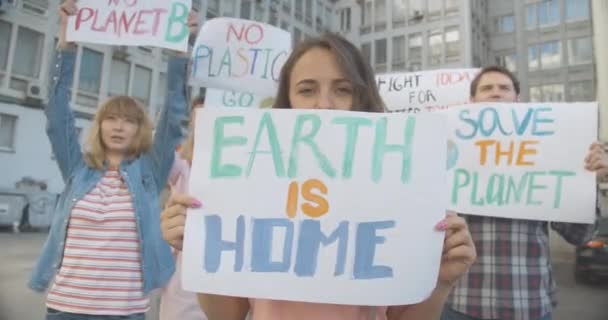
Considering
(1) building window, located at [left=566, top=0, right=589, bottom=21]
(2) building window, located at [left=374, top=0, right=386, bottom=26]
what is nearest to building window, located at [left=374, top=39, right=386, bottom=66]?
(2) building window, located at [left=374, top=0, right=386, bottom=26]

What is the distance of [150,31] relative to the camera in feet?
9.89

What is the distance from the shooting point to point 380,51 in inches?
1356

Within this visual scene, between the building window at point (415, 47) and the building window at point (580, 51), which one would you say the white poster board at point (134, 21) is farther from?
the building window at point (580, 51)

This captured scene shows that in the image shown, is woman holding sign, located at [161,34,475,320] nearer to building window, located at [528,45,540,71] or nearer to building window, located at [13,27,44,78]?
building window, located at [13,27,44,78]

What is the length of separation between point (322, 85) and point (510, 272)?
129 cm

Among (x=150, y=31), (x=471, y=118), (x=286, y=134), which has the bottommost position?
(x=286, y=134)

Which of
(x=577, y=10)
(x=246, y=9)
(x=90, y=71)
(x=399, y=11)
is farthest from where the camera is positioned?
(x=399, y=11)

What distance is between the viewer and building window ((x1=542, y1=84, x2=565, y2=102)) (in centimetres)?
3138

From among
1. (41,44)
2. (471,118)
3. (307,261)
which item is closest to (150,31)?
(471,118)

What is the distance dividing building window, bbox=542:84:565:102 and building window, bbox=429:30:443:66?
7.46 m

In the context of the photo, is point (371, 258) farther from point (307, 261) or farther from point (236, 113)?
point (236, 113)

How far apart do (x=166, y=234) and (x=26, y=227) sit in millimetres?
16052

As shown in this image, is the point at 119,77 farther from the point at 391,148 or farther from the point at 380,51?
the point at 391,148

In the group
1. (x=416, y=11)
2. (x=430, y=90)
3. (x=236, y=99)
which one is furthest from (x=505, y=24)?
(x=236, y=99)
